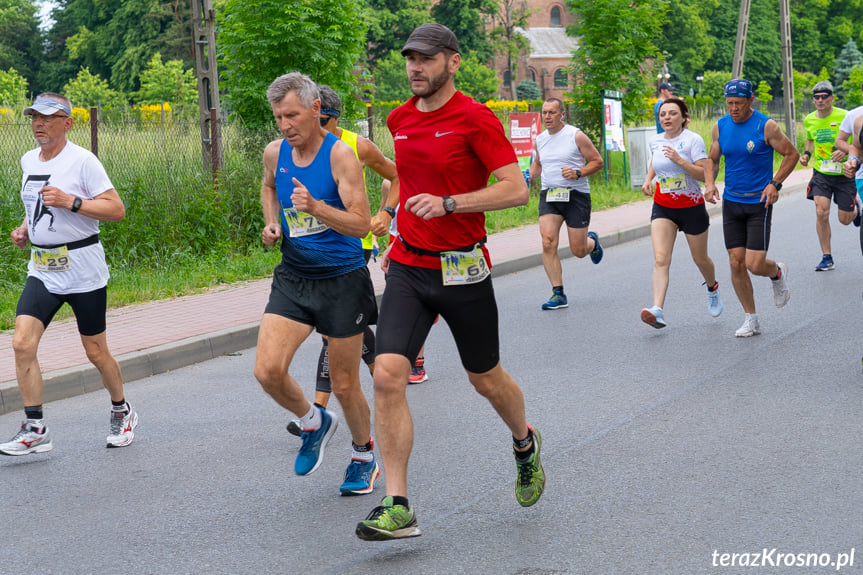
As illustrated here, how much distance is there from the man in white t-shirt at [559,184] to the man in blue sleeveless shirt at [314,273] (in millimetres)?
5622

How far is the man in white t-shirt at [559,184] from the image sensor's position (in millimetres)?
10555

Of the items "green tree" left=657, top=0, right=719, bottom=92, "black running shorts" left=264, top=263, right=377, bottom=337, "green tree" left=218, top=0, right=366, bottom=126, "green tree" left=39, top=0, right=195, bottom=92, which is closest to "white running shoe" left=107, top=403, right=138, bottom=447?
"black running shorts" left=264, top=263, right=377, bottom=337

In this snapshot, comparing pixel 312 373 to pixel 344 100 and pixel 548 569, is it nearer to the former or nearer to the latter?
pixel 548 569

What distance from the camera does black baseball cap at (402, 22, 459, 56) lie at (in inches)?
167

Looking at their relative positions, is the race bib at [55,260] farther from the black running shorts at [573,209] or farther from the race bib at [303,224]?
the black running shorts at [573,209]

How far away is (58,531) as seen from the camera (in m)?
4.71

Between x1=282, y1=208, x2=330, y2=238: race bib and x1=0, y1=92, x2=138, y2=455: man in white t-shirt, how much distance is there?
144 cm

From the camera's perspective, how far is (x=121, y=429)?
20.4ft

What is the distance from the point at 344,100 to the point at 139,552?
12.3m

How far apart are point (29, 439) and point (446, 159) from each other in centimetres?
310

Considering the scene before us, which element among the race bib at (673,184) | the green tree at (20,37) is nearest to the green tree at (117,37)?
the green tree at (20,37)

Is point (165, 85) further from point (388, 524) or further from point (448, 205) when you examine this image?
point (388, 524)

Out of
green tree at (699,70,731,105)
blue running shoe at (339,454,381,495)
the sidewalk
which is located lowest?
green tree at (699,70,731,105)

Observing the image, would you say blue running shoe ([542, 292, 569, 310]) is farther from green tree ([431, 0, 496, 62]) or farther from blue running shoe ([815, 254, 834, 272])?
green tree ([431, 0, 496, 62])
